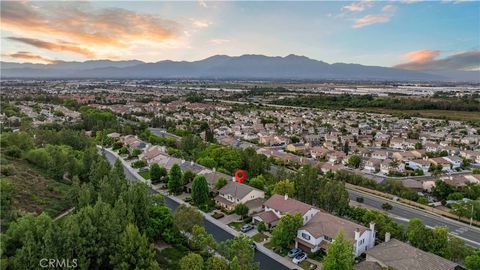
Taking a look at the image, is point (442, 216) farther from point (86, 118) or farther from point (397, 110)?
point (397, 110)

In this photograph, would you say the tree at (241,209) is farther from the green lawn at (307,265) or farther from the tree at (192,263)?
the tree at (192,263)

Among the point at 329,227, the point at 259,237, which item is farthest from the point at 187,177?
the point at 329,227

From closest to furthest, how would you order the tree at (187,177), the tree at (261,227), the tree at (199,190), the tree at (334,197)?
the tree at (261,227)
the tree at (334,197)
the tree at (199,190)
the tree at (187,177)

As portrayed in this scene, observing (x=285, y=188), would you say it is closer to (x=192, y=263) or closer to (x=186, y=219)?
(x=186, y=219)

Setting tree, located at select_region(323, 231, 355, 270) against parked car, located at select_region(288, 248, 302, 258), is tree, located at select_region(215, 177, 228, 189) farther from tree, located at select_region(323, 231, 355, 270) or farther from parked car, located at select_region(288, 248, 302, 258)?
tree, located at select_region(323, 231, 355, 270)

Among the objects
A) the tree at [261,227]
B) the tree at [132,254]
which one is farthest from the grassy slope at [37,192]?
the tree at [261,227]

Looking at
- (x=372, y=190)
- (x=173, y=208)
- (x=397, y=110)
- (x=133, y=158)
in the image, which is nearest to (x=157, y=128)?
(x=133, y=158)

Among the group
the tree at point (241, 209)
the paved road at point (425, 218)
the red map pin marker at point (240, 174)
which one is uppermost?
the tree at point (241, 209)
